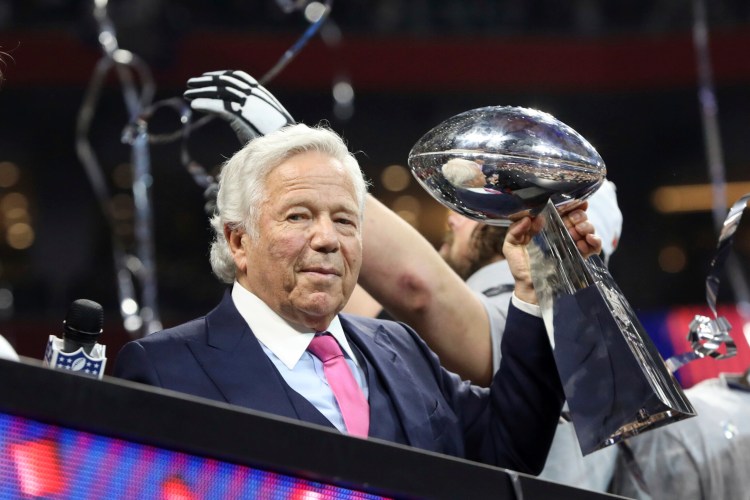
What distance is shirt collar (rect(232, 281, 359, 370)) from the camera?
1176 millimetres

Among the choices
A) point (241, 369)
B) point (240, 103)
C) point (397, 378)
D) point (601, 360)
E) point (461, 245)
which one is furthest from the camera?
point (461, 245)

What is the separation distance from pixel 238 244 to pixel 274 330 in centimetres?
12

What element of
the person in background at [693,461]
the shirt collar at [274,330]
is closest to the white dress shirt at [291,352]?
the shirt collar at [274,330]

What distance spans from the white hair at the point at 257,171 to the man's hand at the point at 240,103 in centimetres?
10

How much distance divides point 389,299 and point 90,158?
6385mm

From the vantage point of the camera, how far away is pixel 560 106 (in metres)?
7.57

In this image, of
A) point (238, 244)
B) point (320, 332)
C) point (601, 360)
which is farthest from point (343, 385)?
point (601, 360)

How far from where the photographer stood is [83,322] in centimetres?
87

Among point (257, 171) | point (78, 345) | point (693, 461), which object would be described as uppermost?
point (257, 171)

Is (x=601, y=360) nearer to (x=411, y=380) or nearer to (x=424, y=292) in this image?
(x=411, y=380)

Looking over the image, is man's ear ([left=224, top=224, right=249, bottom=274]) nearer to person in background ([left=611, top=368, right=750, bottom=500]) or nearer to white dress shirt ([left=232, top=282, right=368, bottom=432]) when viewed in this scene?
white dress shirt ([left=232, top=282, right=368, bottom=432])

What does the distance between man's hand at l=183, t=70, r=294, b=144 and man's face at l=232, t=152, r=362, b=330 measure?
0.56 feet

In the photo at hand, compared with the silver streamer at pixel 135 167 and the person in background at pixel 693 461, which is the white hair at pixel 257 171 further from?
the silver streamer at pixel 135 167

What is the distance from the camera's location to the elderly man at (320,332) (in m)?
1.14
